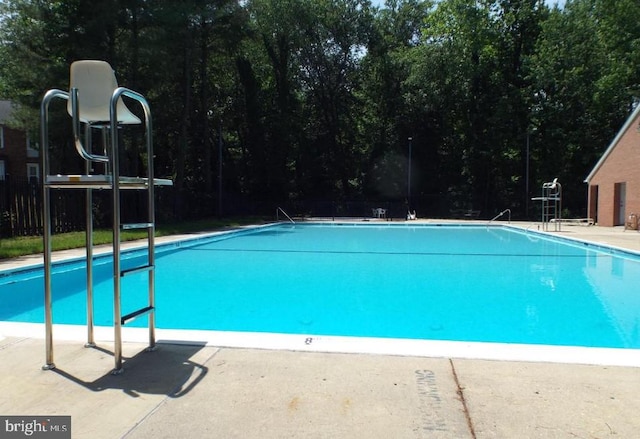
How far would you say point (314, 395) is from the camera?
8.94 ft

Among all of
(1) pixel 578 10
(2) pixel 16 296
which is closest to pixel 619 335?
(2) pixel 16 296

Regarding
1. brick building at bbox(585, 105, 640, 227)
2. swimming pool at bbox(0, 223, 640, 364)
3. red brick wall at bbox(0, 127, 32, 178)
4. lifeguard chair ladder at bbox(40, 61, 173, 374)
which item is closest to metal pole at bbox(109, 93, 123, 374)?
lifeguard chair ladder at bbox(40, 61, 173, 374)

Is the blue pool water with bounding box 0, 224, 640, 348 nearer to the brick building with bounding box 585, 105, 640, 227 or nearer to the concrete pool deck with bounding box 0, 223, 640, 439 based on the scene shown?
the concrete pool deck with bounding box 0, 223, 640, 439

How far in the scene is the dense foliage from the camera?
26438 millimetres

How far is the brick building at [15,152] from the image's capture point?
26297mm

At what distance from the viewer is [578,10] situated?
28453 mm

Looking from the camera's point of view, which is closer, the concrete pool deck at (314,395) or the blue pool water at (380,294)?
the concrete pool deck at (314,395)

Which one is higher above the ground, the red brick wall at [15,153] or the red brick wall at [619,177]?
the red brick wall at [15,153]

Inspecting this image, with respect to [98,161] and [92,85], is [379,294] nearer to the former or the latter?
[98,161]

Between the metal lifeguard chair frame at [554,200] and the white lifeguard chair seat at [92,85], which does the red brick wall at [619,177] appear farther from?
the white lifeguard chair seat at [92,85]

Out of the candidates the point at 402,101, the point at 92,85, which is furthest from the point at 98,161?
the point at 402,101

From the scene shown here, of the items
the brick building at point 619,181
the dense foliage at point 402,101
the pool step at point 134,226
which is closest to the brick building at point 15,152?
the dense foliage at point 402,101

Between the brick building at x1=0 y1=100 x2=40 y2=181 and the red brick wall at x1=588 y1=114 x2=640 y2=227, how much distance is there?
2983 centimetres

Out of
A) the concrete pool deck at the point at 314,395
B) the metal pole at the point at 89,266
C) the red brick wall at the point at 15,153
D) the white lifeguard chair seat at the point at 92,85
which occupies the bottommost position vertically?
the concrete pool deck at the point at 314,395
